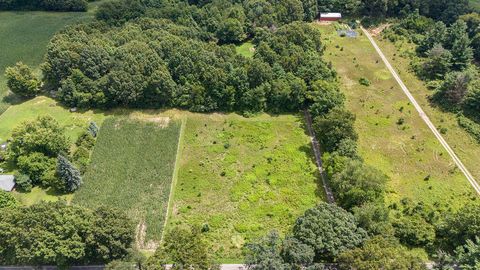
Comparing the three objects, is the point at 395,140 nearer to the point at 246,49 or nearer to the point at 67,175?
the point at 246,49

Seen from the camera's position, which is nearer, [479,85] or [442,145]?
[442,145]

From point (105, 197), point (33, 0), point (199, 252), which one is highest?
point (33, 0)

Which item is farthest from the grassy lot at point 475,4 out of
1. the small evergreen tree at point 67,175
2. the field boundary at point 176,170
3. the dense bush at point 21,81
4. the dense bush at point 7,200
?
the dense bush at point 7,200

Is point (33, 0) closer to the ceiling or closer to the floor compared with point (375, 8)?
closer to the ceiling

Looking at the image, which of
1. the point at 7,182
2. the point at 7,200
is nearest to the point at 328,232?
the point at 7,200

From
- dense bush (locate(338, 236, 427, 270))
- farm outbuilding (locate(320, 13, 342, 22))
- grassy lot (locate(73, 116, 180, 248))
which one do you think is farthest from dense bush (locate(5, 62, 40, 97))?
farm outbuilding (locate(320, 13, 342, 22))

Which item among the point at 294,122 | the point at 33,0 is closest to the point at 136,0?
the point at 33,0

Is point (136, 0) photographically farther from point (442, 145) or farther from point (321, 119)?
point (442, 145)
